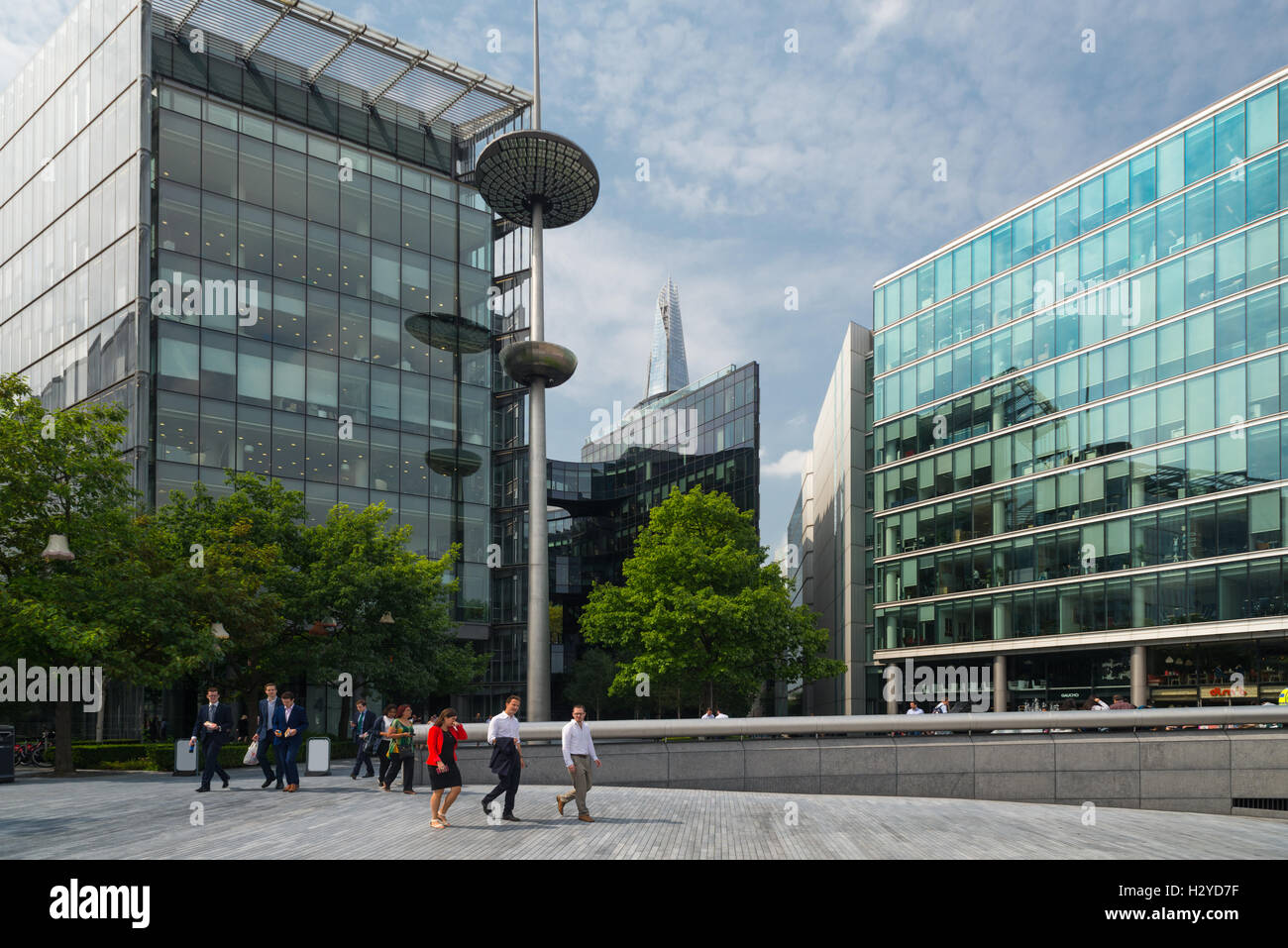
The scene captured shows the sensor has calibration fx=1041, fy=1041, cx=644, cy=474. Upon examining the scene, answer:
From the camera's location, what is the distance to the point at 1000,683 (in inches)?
2057

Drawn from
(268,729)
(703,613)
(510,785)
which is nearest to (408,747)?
(268,729)

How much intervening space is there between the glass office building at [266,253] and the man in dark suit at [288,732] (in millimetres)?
24076

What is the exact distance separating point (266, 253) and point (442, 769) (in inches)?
1406

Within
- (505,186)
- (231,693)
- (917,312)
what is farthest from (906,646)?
(231,693)

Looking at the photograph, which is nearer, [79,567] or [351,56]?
[79,567]

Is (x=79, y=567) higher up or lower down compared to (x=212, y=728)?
higher up

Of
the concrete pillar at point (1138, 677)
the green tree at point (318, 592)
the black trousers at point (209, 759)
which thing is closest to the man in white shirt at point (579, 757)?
the black trousers at point (209, 759)

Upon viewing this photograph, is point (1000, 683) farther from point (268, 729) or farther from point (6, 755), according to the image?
point (6, 755)

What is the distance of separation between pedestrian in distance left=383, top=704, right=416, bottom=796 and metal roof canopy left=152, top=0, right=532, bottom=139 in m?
36.6

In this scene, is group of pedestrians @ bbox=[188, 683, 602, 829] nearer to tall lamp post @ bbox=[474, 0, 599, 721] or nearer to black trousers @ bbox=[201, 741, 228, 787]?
black trousers @ bbox=[201, 741, 228, 787]

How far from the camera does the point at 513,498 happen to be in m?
53.2

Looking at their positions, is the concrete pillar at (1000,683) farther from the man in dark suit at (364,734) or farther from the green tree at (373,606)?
the man in dark suit at (364,734)

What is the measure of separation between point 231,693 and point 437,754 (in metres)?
21.1
